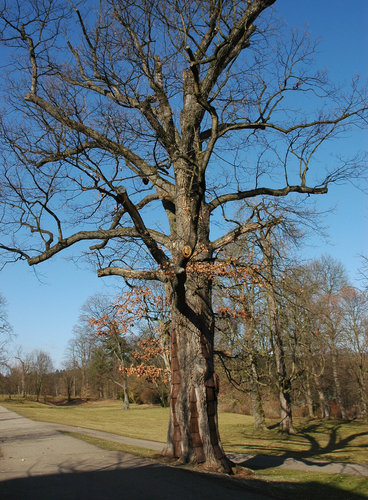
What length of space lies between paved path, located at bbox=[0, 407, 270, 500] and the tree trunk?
672mm

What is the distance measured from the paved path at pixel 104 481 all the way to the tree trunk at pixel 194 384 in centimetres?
67

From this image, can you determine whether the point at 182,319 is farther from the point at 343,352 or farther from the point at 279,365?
the point at 343,352

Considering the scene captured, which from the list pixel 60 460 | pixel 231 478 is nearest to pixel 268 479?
pixel 231 478

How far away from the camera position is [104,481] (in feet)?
22.6

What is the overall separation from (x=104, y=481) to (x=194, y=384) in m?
2.51

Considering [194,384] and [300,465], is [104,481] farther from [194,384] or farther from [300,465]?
[300,465]

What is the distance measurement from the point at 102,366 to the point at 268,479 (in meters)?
52.6

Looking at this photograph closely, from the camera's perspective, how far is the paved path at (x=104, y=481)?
6137 millimetres

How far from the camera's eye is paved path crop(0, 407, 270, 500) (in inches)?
242

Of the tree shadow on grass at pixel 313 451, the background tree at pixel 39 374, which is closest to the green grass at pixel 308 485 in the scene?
the tree shadow on grass at pixel 313 451

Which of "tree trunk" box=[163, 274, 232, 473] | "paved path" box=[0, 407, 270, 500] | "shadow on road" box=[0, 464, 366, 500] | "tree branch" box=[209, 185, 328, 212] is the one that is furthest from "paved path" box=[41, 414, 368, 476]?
"tree branch" box=[209, 185, 328, 212]

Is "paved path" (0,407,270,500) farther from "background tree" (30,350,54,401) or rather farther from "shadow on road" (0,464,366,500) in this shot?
"background tree" (30,350,54,401)

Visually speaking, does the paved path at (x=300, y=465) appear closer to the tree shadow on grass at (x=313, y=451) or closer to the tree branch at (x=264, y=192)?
the tree shadow on grass at (x=313, y=451)

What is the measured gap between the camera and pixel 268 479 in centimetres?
872
